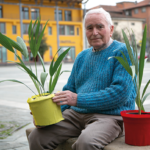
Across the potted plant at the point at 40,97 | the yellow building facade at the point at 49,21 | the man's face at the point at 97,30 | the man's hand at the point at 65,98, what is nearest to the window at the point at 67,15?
the yellow building facade at the point at 49,21

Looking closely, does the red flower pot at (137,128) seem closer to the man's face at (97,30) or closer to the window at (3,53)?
the man's face at (97,30)

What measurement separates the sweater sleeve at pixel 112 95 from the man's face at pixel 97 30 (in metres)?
0.29

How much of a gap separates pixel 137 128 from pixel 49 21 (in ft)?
122

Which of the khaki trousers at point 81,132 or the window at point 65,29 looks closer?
the khaki trousers at point 81,132

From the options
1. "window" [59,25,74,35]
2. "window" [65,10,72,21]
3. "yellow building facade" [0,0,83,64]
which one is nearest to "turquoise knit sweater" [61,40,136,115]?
"yellow building facade" [0,0,83,64]

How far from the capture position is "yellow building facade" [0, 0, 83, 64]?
36.2 meters

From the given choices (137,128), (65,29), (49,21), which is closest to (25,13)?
(49,21)

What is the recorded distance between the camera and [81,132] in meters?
1.83

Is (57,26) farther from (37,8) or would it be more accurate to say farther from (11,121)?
A: (11,121)

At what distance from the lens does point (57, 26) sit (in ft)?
124

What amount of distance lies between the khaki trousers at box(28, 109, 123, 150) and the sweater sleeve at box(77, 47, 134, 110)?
0.10 metres

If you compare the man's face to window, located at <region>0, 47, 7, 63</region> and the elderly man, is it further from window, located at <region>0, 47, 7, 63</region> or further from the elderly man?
window, located at <region>0, 47, 7, 63</region>

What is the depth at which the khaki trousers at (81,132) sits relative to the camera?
1630 millimetres

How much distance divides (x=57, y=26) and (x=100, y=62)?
3638 cm
